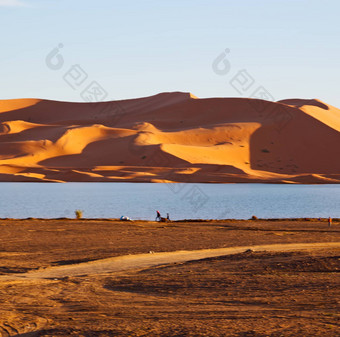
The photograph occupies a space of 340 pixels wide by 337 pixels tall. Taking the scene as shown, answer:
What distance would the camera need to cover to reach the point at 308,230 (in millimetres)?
28781

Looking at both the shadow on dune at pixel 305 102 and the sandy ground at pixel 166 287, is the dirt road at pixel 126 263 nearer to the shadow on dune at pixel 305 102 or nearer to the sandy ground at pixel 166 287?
the sandy ground at pixel 166 287

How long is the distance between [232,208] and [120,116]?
122540mm

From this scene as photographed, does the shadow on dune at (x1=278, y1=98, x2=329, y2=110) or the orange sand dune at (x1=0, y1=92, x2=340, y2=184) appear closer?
the orange sand dune at (x1=0, y1=92, x2=340, y2=184)

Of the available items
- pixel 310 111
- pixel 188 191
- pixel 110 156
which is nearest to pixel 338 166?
pixel 310 111

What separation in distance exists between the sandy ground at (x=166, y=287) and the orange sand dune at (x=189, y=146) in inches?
3083

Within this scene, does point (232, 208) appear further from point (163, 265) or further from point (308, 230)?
point (163, 265)

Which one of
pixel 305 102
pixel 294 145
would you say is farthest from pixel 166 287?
pixel 305 102

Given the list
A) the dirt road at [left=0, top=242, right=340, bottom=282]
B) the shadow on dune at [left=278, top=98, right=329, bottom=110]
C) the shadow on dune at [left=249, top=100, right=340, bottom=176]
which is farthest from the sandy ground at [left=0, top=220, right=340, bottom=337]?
the shadow on dune at [left=278, top=98, right=329, bottom=110]

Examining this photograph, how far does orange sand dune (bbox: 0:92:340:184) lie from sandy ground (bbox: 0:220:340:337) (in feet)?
257

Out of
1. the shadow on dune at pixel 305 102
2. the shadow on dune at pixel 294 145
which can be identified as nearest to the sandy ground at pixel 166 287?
the shadow on dune at pixel 294 145

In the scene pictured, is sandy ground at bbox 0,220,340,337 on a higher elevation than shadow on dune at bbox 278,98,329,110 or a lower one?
lower

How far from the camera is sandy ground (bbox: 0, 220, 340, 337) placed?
952 centimetres

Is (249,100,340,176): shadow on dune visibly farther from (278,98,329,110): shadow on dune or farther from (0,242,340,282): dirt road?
(0,242,340,282): dirt road

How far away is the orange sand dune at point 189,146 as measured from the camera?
106812 millimetres
